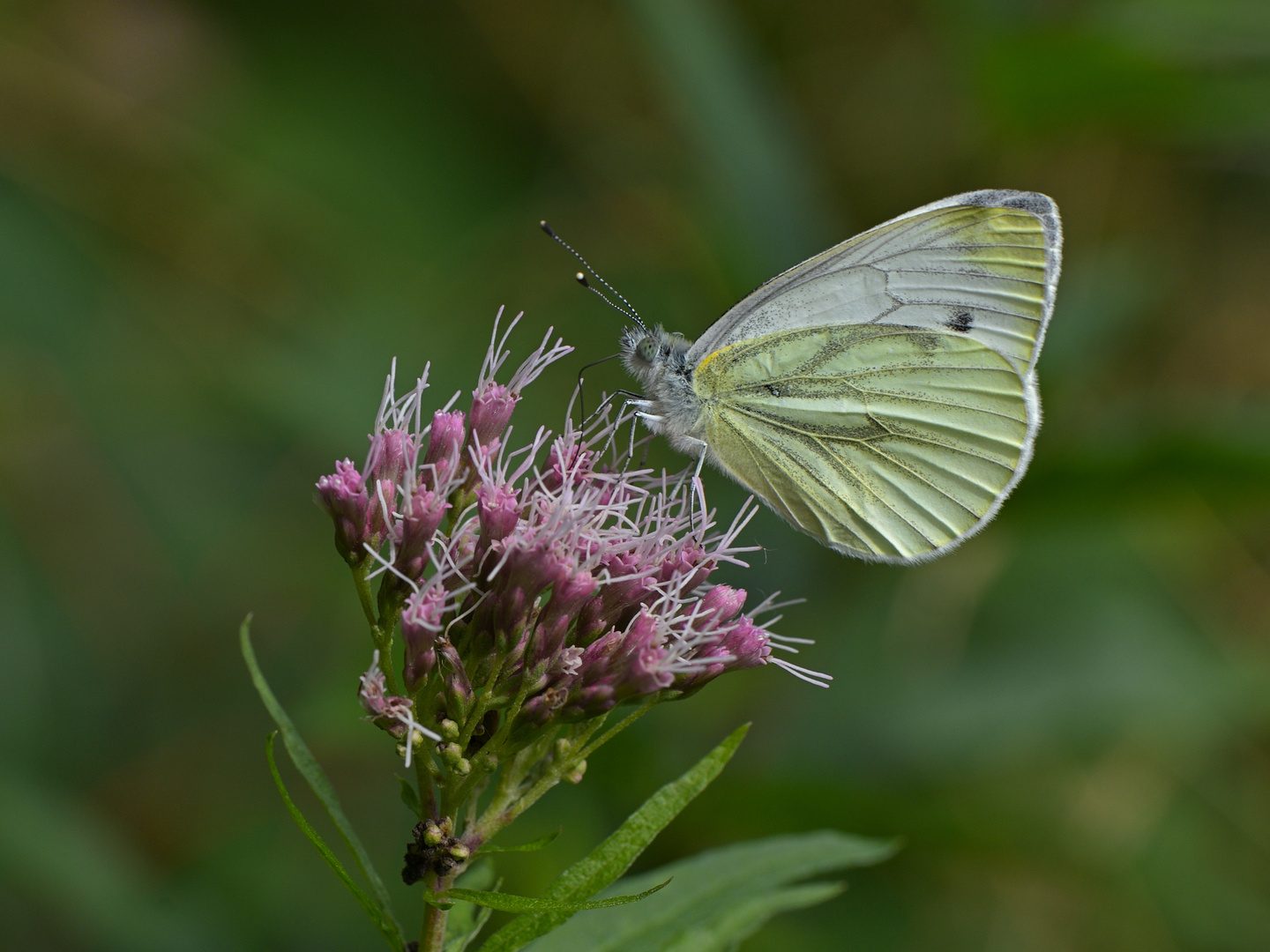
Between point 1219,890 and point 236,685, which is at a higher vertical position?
point 236,685

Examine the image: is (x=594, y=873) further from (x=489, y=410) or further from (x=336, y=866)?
(x=489, y=410)

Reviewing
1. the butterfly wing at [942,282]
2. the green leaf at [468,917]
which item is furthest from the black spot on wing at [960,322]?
the green leaf at [468,917]

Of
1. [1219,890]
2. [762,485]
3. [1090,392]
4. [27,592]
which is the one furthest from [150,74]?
[1219,890]

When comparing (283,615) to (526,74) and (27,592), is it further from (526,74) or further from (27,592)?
(526,74)

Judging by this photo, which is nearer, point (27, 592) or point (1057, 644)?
point (1057, 644)

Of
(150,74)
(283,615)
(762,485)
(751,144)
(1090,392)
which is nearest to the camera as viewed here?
(762,485)

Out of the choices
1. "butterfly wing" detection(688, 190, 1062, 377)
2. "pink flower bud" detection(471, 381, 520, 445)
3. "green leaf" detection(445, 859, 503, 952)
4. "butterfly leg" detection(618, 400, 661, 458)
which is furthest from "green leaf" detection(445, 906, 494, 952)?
"butterfly wing" detection(688, 190, 1062, 377)

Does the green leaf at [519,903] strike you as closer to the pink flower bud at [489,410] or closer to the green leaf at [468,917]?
the green leaf at [468,917]
